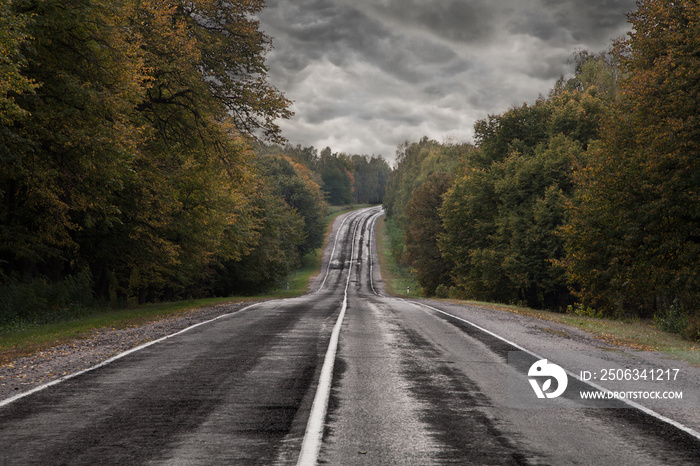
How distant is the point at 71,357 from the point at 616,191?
18.8m

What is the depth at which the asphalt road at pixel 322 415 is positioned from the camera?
4.51 meters

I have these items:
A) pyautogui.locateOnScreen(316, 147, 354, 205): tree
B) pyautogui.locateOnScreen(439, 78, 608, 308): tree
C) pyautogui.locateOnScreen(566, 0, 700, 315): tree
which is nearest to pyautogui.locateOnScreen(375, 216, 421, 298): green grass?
pyautogui.locateOnScreen(439, 78, 608, 308): tree

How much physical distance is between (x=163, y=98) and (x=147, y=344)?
1160 centimetres

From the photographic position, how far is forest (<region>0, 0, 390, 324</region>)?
12.9 metres

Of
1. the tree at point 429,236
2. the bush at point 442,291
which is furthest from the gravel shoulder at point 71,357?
the tree at point 429,236

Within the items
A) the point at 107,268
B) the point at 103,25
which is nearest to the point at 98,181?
the point at 103,25

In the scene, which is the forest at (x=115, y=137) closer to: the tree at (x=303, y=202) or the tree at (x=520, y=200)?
the tree at (x=520, y=200)

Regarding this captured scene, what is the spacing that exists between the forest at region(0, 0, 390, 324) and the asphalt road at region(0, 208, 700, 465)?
6961 millimetres

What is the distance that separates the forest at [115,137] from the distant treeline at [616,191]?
44.1ft

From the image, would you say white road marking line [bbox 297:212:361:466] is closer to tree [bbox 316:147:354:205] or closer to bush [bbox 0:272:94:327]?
bush [bbox 0:272:94:327]

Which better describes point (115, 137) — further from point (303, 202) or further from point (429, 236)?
point (303, 202)

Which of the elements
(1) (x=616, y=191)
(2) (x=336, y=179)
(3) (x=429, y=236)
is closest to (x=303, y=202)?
(3) (x=429, y=236)

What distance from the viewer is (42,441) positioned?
15.6 ft

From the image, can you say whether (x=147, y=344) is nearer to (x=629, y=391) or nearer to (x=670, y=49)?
(x=629, y=391)
